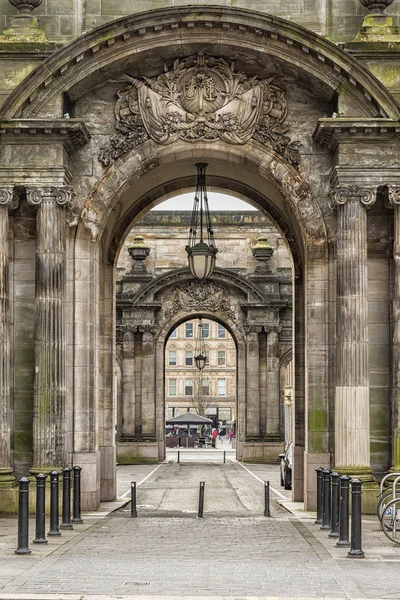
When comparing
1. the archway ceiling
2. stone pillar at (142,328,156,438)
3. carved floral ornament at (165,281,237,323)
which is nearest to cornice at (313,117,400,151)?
the archway ceiling

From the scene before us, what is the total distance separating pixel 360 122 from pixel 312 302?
382 cm

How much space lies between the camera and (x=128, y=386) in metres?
48.2

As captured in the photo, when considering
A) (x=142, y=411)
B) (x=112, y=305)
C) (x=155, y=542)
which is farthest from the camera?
(x=142, y=411)

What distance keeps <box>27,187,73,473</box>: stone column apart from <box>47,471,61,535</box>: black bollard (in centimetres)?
368

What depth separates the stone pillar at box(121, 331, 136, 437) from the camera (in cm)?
4794

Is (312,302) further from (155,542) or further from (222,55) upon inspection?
(155,542)

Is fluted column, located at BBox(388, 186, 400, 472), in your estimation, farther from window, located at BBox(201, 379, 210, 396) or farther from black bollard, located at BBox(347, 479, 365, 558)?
window, located at BBox(201, 379, 210, 396)

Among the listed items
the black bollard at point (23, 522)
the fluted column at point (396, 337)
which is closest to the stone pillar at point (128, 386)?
the fluted column at point (396, 337)

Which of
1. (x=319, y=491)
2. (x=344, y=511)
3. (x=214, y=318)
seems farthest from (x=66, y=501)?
(x=214, y=318)

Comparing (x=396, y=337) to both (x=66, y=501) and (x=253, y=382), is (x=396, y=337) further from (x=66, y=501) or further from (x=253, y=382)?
(x=253, y=382)

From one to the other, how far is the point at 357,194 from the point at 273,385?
88.7 feet

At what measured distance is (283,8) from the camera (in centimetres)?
2280

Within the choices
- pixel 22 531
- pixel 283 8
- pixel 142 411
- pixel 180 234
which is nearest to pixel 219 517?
pixel 22 531

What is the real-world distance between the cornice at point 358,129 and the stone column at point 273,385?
2692 cm
